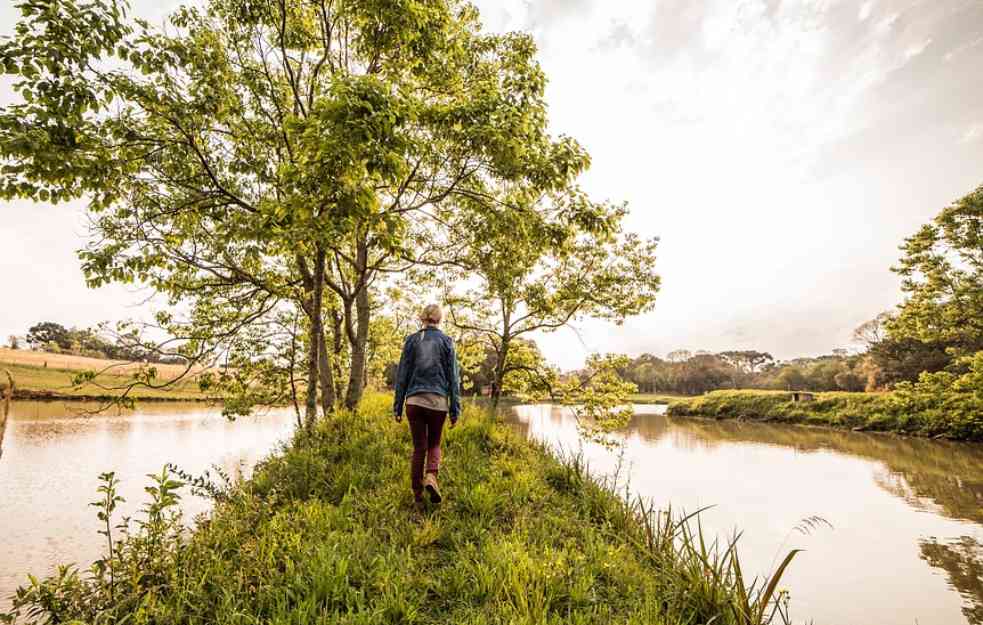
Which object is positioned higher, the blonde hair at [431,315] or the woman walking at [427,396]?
the blonde hair at [431,315]

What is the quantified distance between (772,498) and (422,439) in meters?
13.0

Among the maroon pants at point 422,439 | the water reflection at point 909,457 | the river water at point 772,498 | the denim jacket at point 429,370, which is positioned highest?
the denim jacket at point 429,370

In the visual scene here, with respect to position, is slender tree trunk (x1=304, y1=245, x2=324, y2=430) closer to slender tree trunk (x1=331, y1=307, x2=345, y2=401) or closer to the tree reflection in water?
slender tree trunk (x1=331, y1=307, x2=345, y2=401)

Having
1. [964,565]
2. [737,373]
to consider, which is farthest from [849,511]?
[737,373]

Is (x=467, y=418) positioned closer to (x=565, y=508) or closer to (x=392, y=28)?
(x=565, y=508)

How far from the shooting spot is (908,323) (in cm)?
2020

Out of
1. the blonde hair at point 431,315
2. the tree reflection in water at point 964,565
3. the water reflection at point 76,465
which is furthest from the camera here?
the water reflection at point 76,465

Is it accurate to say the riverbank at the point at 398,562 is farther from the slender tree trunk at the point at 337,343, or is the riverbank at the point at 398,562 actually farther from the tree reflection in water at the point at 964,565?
the slender tree trunk at the point at 337,343

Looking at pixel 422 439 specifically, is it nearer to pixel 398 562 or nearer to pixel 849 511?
pixel 398 562

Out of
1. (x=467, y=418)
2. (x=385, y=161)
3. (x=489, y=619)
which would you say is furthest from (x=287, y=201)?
(x=467, y=418)

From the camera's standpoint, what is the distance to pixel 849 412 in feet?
106

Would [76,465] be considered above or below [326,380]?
below

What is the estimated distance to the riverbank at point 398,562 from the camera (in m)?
3.06

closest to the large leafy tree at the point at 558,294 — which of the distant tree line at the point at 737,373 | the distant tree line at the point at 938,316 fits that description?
the distant tree line at the point at 938,316
